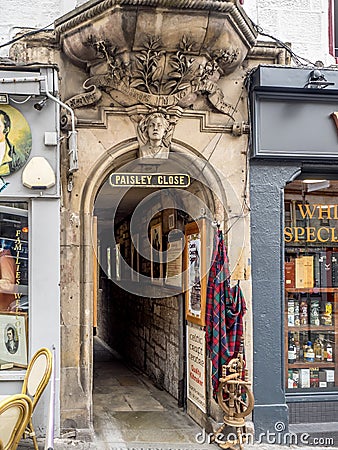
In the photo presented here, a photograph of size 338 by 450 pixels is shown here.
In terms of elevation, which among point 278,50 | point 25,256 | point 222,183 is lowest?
point 25,256

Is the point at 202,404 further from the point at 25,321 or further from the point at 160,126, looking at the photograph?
the point at 160,126

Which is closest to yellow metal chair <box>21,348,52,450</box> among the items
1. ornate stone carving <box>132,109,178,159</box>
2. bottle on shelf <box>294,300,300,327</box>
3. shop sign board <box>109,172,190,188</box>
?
shop sign board <box>109,172,190,188</box>

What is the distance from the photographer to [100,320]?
17547mm

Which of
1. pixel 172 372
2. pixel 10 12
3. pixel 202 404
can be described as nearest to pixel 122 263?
pixel 172 372

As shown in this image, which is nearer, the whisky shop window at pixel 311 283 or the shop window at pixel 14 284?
the shop window at pixel 14 284

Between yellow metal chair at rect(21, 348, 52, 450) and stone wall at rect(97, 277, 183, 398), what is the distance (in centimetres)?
280

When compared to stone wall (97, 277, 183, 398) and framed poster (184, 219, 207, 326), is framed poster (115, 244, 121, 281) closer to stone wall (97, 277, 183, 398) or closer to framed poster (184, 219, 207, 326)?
stone wall (97, 277, 183, 398)

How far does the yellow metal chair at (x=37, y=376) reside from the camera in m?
5.88

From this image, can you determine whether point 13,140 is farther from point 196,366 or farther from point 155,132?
point 196,366

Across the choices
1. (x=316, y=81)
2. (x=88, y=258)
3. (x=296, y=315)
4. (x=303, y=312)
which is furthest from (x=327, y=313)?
(x=88, y=258)

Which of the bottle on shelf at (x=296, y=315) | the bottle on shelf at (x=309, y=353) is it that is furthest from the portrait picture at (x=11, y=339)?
the bottle on shelf at (x=309, y=353)

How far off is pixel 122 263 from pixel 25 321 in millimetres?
6544

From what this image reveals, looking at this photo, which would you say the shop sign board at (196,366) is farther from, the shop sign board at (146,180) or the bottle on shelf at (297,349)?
the shop sign board at (146,180)

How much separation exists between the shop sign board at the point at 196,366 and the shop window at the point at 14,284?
219 centimetres
